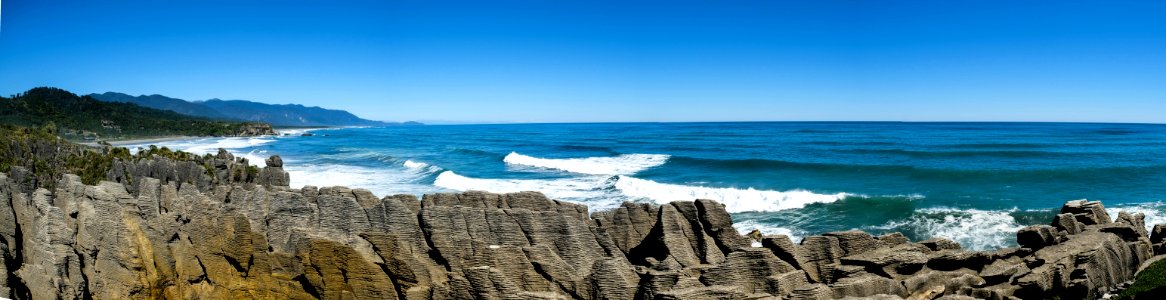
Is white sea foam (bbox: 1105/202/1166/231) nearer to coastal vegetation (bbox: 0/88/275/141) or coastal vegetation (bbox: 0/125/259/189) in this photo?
coastal vegetation (bbox: 0/125/259/189)

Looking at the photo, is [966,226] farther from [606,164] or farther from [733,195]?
[606,164]

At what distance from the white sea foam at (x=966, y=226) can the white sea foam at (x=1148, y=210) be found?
13.9 feet

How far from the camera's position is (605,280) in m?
8.50

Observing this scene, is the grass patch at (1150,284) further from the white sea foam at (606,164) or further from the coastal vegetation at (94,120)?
the coastal vegetation at (94,120)

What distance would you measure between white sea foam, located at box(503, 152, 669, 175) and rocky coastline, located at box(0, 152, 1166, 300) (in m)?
36.8

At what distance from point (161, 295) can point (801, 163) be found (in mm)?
49001

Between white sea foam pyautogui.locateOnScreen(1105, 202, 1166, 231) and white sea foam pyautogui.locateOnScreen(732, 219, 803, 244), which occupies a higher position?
white sea foam pyautogui.locateOnScreen(1105, 202, 1166, 231)

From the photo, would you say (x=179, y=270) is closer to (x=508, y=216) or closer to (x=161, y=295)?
(x=161, y=295)

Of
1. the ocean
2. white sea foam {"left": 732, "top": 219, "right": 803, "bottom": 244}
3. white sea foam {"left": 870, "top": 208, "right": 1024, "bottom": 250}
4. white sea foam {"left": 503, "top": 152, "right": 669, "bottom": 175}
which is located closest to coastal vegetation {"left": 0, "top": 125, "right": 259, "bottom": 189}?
the ocean

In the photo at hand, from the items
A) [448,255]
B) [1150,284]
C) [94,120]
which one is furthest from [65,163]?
[94,120]

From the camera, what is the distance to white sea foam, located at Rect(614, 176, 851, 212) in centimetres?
3131

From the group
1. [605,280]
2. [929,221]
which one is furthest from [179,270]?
[929,221]

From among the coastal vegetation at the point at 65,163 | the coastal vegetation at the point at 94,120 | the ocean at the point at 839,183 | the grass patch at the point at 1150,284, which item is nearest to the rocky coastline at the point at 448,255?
the grass patch at the point at 1150,284

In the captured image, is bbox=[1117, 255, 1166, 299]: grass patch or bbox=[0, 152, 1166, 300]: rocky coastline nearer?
bbox=[0, 152, 1166, 300]: rocky coastline
